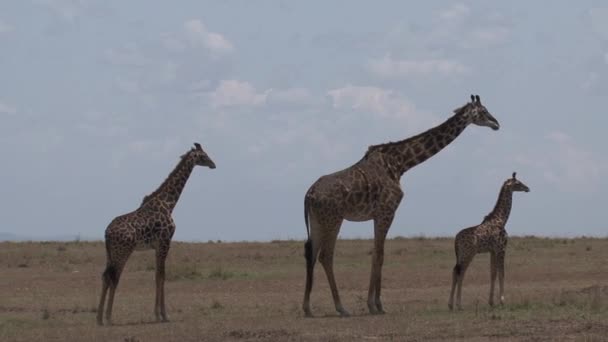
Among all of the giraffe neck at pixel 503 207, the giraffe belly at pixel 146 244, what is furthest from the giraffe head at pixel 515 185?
the giraffe belly at pixel 146 244

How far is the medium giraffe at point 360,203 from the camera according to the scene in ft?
56.9

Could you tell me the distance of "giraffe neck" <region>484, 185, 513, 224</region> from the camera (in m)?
18.8

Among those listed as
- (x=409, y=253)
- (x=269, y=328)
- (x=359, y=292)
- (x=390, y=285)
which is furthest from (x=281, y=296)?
(x=409, y=253)

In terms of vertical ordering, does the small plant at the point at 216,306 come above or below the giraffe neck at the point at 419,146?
below

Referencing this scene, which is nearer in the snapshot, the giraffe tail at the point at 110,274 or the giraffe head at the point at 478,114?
the giraffe tail at the point at 110,274

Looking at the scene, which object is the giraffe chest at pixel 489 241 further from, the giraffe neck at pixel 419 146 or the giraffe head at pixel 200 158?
the giraffe head at pixel 200 158

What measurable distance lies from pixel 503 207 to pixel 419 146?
6.35 ft

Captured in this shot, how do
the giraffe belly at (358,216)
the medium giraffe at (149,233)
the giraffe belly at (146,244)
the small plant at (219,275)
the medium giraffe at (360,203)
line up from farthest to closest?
the small plant at (219,275), the giraffe belly at (358,216), the medium giraffe at (360,203), the giraffe belly at (146,244), the medium giraffe at (149,233)

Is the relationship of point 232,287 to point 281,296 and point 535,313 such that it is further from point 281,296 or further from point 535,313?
point 535,313

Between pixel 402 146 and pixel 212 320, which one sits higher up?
pixel 402 146

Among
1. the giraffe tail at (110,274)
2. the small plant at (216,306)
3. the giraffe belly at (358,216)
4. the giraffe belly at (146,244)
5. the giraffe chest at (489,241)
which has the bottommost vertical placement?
the small plant at (216,306)

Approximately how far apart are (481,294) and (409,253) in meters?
13.0

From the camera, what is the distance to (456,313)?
1647cm

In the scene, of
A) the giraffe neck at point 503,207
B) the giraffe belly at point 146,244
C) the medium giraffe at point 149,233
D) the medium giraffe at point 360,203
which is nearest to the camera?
the medium giraffe at point 149,233
